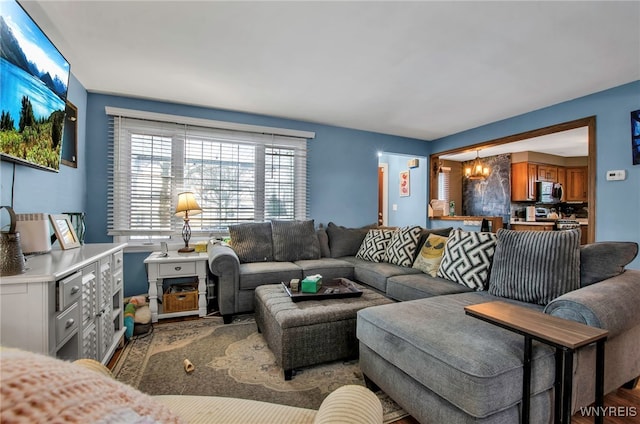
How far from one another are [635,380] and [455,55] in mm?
2504

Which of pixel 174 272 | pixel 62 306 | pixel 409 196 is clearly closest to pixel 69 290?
pixel 62 306

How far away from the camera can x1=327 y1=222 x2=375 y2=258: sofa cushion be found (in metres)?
3.82

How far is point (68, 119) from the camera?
8.45 feet

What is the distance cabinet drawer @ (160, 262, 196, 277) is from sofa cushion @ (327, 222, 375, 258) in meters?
1.75

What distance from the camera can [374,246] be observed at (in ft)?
11.5

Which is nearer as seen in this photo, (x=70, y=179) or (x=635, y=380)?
(x=635, y=380)

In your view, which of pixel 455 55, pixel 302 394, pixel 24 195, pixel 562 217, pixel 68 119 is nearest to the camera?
pixel 302 394

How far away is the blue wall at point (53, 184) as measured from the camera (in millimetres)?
1734

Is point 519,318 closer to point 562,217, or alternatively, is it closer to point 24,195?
point 24,195

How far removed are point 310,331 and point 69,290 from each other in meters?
1.32

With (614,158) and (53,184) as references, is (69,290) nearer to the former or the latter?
(53,184)

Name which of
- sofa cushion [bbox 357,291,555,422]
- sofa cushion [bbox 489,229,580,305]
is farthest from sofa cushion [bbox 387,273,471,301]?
sofa cushion [bbox 357,291,555,422]

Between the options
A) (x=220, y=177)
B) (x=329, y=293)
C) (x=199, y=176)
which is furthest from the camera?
(x=220, y=177)

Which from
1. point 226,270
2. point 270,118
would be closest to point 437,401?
point 226,270
